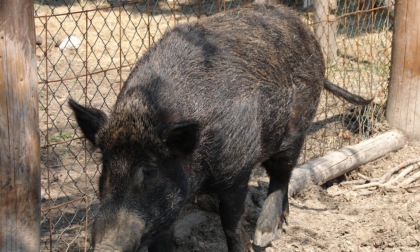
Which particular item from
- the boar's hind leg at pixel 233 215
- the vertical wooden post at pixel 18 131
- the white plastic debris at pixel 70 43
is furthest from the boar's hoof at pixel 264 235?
the white plastic debris at pixel 70 43

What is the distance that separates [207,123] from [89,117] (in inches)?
26.7

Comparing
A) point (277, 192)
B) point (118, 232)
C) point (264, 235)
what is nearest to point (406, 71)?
point (277, 192)

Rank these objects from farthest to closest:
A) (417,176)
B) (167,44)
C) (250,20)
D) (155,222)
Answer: (417,176) → (250,20) → (167,44) → (155,222)

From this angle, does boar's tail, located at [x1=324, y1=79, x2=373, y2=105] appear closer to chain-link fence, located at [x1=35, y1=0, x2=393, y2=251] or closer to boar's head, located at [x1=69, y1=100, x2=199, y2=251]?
chain-link fence, located at [x1=35, y1=0, x2=393, y2=251]

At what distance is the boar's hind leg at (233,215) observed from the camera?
4719 mm

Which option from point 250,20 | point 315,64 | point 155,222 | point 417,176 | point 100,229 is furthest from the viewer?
point 417,176

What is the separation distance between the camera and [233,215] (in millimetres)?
4805

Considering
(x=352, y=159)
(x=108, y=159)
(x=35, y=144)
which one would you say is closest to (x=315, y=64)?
(x=352, y=159)

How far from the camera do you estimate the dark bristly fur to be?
156 inches

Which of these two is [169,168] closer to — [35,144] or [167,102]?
[167,102]

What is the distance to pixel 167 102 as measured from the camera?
4250 mm

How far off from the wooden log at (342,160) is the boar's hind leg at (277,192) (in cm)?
46

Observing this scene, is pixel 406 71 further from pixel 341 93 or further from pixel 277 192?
pixel 277 192

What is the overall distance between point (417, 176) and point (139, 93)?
10.3 ft
